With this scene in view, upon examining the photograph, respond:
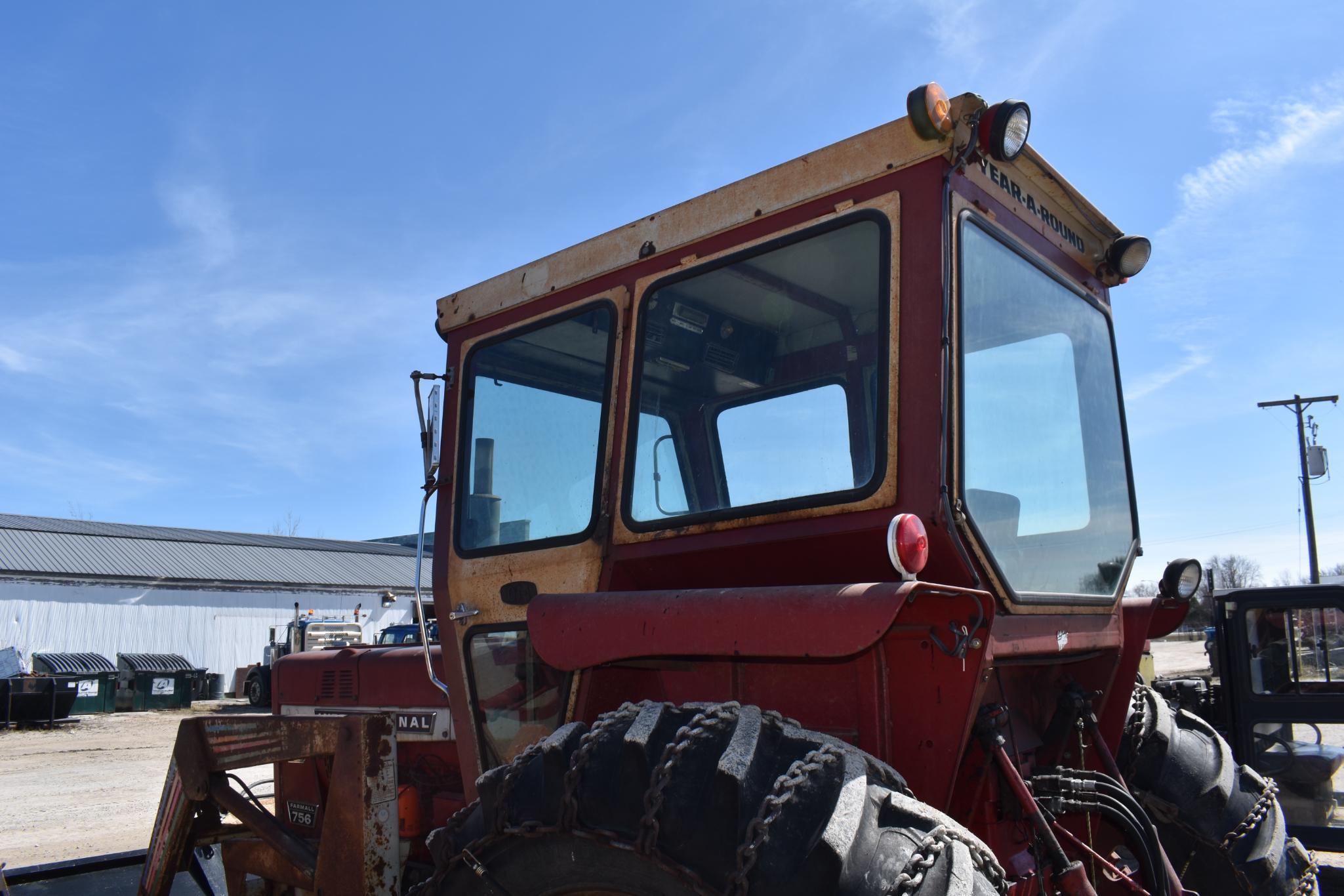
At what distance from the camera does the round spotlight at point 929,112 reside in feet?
7.81

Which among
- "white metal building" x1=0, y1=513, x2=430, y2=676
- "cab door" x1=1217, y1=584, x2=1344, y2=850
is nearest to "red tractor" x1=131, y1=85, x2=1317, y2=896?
"cab door" x1=1217, y1=584, x2=1344, y2=850

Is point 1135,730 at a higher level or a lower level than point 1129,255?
lower

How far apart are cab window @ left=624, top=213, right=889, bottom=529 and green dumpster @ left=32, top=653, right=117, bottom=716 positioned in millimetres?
24294

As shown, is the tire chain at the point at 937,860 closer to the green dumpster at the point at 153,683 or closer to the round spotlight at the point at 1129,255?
the round spotlight at the point at 1129,255

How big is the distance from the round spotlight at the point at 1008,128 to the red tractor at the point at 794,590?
2 centimetres

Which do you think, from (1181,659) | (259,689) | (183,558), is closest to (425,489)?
(259,689)

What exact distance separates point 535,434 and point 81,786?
470 inches

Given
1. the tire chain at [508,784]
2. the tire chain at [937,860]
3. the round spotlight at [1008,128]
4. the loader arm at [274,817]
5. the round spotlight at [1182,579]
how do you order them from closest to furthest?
1. the tire chain at [937,860]
2. the tire chain at [508,784]
3. the round spotlight at [1008,128]
4. the loader arm at [274,817]
5. the round spotlight at [1182,579]

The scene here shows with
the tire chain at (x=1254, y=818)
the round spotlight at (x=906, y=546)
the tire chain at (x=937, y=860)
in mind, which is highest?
the round spotlight at (x=906, y=546)

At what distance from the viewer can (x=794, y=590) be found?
2154mm

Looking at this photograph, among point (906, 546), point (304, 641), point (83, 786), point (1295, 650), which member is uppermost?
point (906, 546)

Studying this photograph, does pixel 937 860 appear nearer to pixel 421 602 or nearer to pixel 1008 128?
pixel 1008 128

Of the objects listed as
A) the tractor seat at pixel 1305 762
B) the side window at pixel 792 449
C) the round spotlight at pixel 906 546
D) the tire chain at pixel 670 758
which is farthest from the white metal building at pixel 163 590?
the round spotlight at pixel 906 546

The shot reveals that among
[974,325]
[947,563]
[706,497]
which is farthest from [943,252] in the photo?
[706,497]
